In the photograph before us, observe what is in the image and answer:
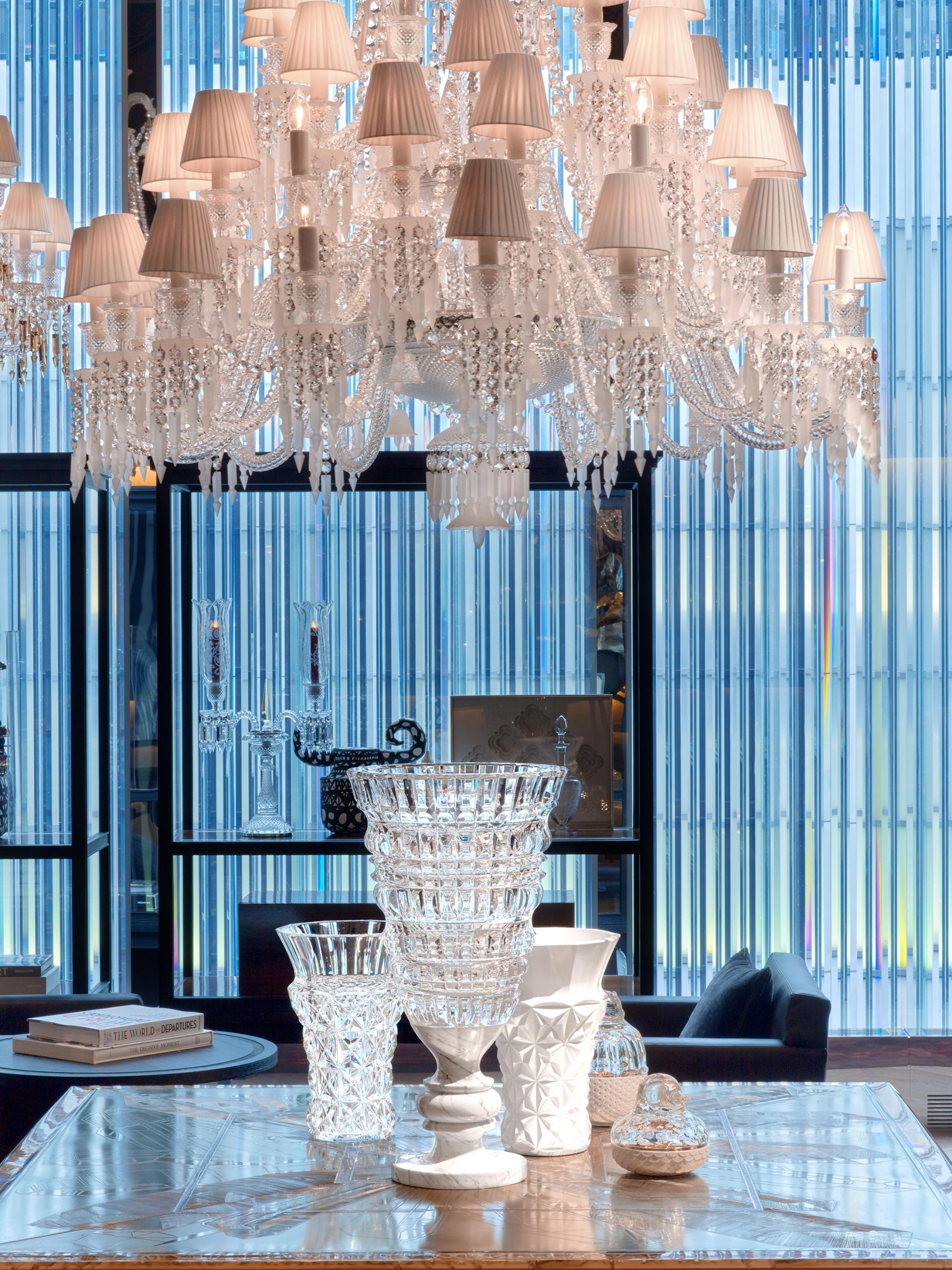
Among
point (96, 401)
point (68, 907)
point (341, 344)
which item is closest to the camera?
point (341, 344)

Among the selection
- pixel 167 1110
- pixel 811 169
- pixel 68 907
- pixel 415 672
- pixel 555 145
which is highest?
pixel 811 169

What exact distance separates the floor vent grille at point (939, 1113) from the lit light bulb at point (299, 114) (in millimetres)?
3623

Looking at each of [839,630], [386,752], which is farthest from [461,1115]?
[839,630]

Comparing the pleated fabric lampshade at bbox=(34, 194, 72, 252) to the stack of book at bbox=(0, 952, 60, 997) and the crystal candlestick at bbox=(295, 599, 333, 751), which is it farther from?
the stack of book at bbox=(0, 952, 60, 997)

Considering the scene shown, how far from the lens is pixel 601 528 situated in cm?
459

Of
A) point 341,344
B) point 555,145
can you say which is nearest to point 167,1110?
point 341,344

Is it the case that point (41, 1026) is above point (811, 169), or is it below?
below

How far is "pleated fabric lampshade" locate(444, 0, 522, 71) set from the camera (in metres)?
2.31

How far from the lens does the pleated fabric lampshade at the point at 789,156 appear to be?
8.05ft

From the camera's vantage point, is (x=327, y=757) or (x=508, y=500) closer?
(x=508, y=500)

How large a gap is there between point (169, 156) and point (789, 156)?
105 cm

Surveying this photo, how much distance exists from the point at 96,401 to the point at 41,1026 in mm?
1314

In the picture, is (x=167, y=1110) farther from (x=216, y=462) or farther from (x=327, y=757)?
(x=327, y=757)

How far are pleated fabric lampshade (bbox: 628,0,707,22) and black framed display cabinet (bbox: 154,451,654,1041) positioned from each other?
1.91m
